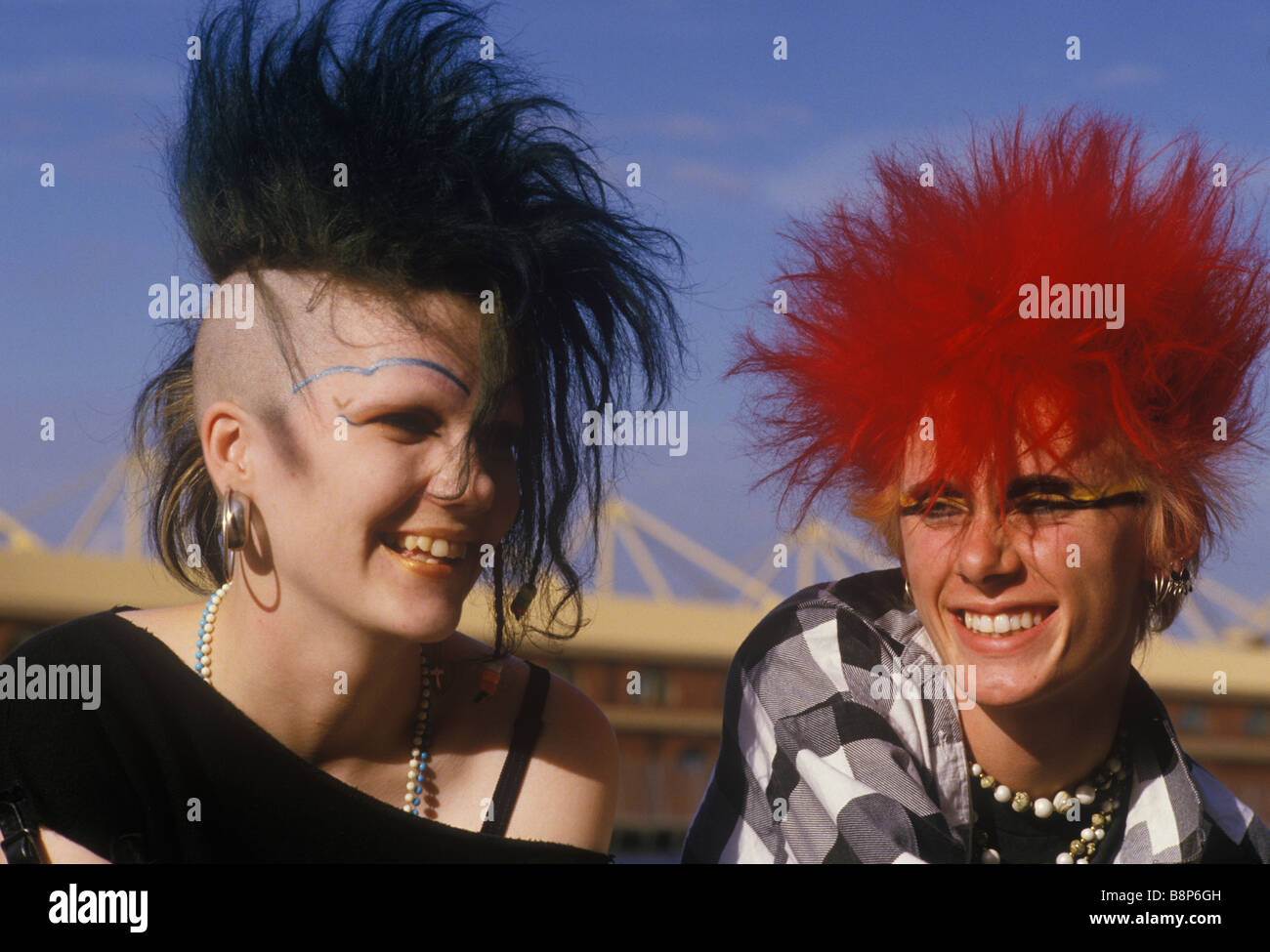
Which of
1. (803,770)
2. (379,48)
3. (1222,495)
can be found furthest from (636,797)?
(379,48)

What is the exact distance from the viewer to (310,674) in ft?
7.29

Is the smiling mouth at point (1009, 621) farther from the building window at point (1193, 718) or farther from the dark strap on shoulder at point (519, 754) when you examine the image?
the building window at point (1193, 718)

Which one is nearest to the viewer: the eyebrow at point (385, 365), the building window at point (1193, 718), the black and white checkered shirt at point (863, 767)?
the eyebrow at point (385, 365)

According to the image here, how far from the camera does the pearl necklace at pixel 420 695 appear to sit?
2.25 metres

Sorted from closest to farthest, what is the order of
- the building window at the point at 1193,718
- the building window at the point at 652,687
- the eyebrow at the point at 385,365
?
the eyebrow at the point at 385,365
the building window at the point at 652,687
the building window at the point at 1193,718

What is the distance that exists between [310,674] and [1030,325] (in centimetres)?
138

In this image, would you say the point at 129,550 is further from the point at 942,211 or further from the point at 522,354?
the point at 942,211

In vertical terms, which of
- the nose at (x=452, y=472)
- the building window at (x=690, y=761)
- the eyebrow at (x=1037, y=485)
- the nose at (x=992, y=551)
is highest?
the nose at (x=452, y=472)

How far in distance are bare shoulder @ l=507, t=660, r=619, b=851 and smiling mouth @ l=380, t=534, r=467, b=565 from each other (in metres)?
0.40

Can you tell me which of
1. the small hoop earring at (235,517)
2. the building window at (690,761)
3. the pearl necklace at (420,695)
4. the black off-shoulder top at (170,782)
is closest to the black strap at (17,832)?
the black off-shoulder top at (170,782)

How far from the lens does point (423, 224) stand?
2143 mm

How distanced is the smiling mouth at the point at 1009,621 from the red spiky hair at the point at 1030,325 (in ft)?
0.78
